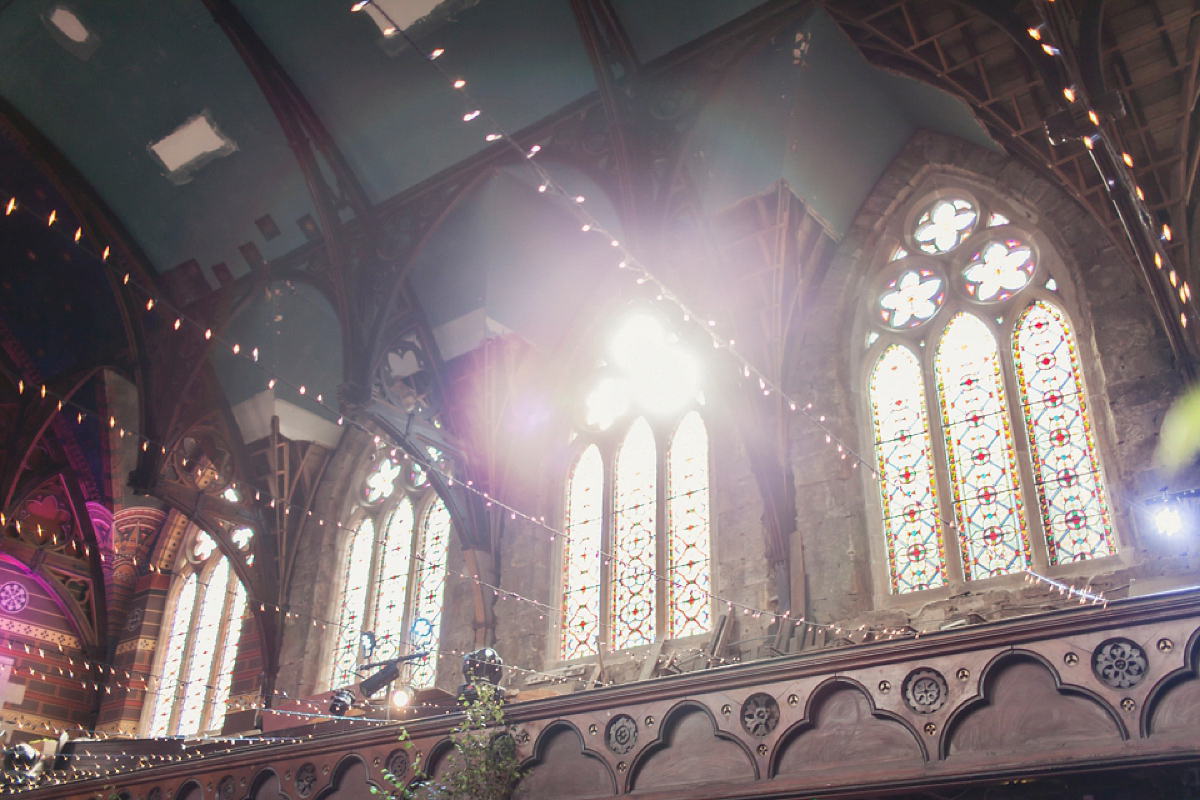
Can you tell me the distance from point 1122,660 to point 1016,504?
9.55 feet

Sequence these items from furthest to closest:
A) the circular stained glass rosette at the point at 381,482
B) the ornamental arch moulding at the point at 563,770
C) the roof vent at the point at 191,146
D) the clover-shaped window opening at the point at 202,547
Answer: the clover-shaped window opening at the point at 202,547
the circular stained glass rosette at the point at 381,482
the roof vent at the point at 191,146
the ornamental arch moulding at the point at 563,770

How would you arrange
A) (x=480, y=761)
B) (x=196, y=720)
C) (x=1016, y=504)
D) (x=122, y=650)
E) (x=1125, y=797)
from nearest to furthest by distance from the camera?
(x=1125, y=797)
(x=480, y=761)
(x=1016, y=504)
(x=196, y=720)
(x=122, y=650)

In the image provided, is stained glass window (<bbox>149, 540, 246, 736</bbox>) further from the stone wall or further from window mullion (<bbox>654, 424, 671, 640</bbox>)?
the stone wall

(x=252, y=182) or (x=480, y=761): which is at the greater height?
(x=252, y=182)

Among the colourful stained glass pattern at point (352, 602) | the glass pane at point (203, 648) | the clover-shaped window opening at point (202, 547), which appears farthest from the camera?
the clover-shaped window opening at point (202, 547)

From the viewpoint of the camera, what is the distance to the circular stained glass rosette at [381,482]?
1255 cm

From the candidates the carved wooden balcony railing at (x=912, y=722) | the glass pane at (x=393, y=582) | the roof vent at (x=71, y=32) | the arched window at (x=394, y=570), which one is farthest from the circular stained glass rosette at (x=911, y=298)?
the roof vent at (x=71, y=32)

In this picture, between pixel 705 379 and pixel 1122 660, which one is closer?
pixel 1122 660

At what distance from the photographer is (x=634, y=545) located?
397 inches

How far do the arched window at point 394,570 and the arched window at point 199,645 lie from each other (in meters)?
2.10

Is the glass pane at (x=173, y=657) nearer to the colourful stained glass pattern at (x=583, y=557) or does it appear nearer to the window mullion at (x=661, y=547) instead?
the colourful stained glass pattern at (x=583, y=557)

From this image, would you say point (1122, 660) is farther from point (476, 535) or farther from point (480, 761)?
point (476, 535)

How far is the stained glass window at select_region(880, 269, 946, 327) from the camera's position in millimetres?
9148

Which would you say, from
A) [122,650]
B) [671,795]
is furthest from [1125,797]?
[122,650]
